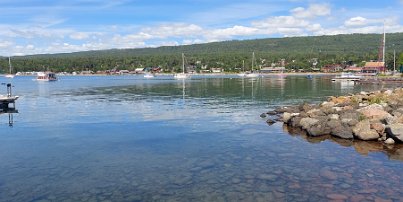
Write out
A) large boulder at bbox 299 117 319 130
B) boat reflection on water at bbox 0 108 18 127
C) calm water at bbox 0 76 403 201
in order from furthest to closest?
1. boat reflection on water at bbox 0 108 18 127
2. large boulder at bbox 299 117 319 130
3. calm water at bbox 0 76 403 201

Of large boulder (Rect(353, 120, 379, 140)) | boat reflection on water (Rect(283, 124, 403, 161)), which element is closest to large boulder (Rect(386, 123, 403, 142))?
boat reflection on water (Rect(283, 124, 403, 161))

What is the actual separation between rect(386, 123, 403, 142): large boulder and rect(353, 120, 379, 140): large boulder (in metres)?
0.82

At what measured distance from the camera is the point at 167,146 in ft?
78.6

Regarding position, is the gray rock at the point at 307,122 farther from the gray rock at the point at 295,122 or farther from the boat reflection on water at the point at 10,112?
the boat reflection on water at the point at 10,112

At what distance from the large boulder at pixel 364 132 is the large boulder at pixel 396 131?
0.82 metres

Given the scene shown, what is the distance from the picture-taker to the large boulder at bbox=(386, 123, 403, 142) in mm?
23155

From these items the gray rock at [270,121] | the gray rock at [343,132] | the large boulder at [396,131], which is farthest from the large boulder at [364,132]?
the gray rock at [270,121]

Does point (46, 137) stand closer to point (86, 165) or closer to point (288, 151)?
point (86, 165)

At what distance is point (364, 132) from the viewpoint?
80.4 ft

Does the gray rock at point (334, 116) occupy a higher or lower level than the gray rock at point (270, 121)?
higher

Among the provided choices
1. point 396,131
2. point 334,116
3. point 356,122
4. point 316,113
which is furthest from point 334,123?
point 396,131

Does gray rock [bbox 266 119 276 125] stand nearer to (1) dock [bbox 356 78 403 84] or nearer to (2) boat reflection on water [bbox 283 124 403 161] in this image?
(2) boat reflection on water [bbox 283 124 403 161]

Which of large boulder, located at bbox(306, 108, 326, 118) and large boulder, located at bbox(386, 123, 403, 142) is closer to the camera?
large boulder, located at bbox(386, 123, 403, 142)

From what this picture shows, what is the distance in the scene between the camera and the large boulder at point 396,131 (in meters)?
23.2
